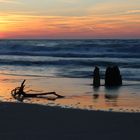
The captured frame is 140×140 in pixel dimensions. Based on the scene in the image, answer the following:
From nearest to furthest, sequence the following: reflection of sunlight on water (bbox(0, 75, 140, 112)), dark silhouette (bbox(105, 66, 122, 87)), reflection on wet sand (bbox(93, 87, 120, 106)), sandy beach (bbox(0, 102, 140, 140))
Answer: sandy beach (bbox(0, 102, 140, 140)), reflection of sunlight on water (bbox(0, 75, 140, 112)), reflection on wet sand (bbox(93, 87, 120, 106)), dark silhouette (bbox(105, 66, 122, 87))

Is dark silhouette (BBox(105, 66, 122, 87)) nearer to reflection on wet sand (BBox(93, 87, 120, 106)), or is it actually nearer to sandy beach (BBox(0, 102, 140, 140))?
reflection on wet sand (BBox(93, 87, 120, 106))

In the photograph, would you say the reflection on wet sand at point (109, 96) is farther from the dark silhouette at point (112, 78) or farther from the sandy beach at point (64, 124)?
the sandy beach at point (64, 124)

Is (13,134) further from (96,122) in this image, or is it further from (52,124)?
(96,122)

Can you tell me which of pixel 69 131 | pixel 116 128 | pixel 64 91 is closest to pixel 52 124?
pixel 69 131

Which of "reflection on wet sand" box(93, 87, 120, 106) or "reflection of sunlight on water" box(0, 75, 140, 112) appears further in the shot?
"reflection on wet sand" box(93, 87, 120, 106)

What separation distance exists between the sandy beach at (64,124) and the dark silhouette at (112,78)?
777cm

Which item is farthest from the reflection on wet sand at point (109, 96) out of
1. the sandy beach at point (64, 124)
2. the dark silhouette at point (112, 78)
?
the sandy beach at point (64, 124)

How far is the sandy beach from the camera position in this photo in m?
6.81

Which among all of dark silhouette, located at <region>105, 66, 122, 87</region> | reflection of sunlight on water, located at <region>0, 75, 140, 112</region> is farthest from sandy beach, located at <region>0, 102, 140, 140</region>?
dark silhouette, located at <region>105, 66, 122, 87</region>

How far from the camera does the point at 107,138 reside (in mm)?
6660

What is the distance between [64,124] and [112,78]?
9.81 metres

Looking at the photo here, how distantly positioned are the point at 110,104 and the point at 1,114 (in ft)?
12.2

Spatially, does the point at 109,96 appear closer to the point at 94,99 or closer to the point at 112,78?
the point at 94,99

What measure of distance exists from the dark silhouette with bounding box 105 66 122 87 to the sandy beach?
7772 mm
